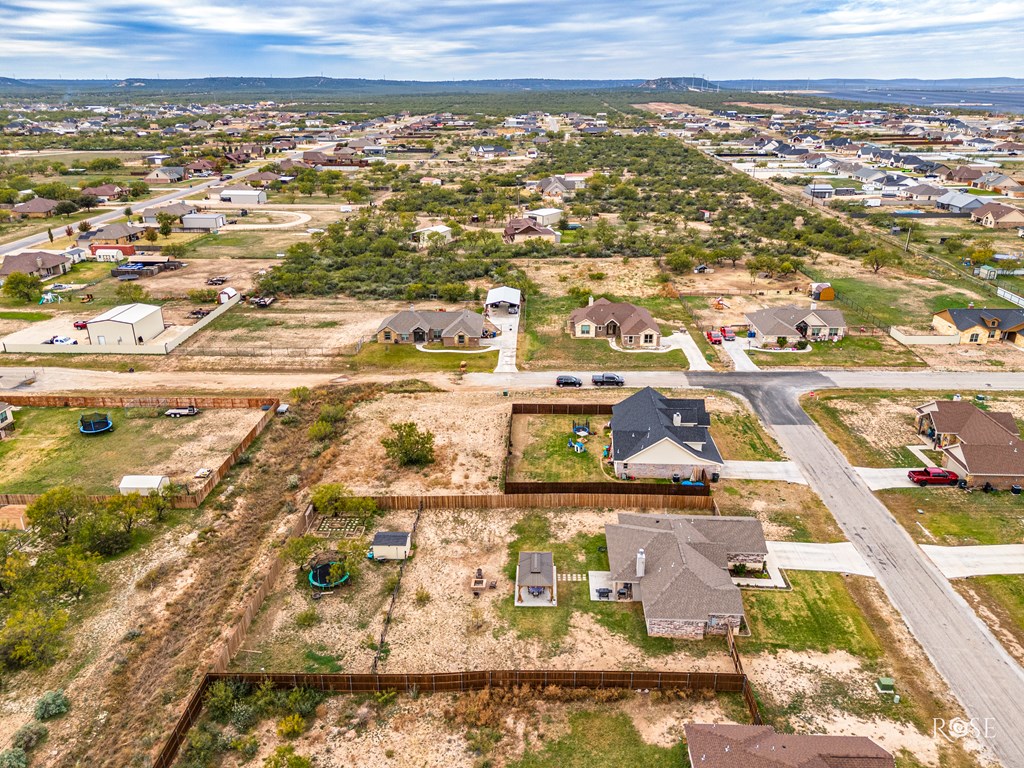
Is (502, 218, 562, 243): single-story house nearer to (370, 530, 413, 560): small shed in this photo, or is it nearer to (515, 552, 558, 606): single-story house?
(370, 530, 413, 560): small shed

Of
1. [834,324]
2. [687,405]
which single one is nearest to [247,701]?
[687,405]

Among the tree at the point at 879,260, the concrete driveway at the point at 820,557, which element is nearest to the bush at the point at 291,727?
the concrete driveway at the point at 820,557

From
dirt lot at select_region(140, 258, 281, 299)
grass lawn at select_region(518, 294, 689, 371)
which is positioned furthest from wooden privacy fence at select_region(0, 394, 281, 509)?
dirt lot at select_region(140, 258, 281, 299)

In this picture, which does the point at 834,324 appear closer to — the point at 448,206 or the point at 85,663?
the point at 85,663

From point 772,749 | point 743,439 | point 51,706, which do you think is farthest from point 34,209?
point 772,749

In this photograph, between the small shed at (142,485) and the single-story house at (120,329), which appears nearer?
the small shed at (142,485)

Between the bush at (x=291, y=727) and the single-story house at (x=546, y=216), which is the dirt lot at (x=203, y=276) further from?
the bush at (x=291, y=727)
